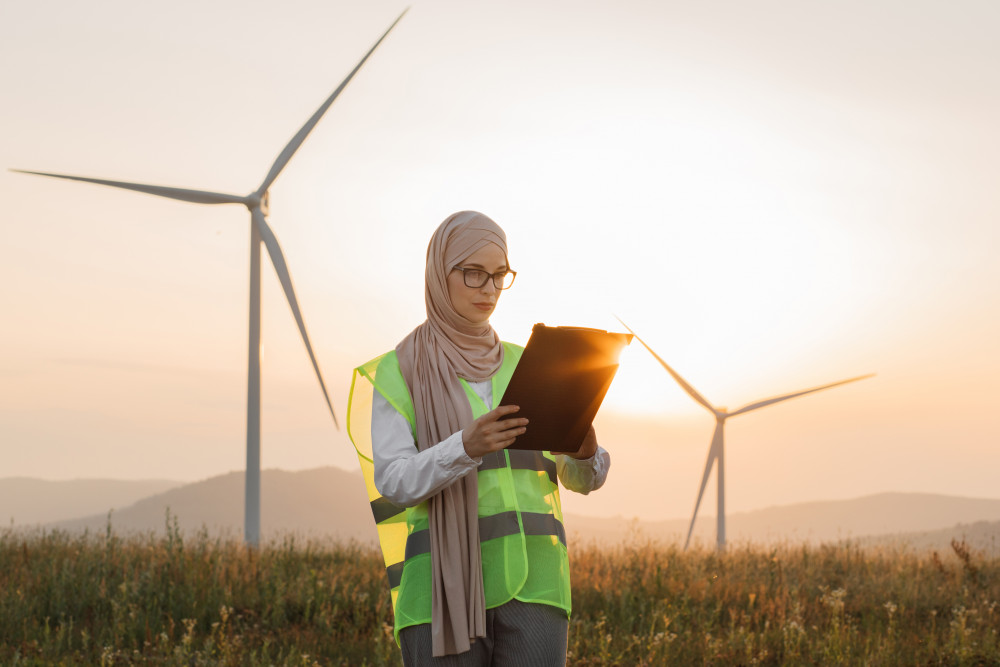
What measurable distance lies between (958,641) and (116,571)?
8406 mm

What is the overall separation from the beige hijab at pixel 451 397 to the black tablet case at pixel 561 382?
0.98 feet

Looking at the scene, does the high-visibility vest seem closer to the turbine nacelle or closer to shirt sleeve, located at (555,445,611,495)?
shirt sleeve, located at (555,445,611,495)

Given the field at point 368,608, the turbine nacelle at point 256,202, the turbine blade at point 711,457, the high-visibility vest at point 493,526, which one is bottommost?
the field at point 368,608

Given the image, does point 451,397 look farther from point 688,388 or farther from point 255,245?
point 688,388

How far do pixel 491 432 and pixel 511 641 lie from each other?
740mm

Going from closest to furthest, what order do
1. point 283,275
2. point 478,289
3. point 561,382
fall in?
point 561,382 < point 478,289 < point 283,275

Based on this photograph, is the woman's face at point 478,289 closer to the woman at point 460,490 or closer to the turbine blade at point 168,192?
the woman at point 460,490

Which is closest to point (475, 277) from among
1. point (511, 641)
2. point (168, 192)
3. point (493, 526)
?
point (493, 526)

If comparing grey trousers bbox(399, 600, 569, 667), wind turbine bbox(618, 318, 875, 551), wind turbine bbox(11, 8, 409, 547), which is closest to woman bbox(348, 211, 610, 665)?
grey trousers bbox(399, 600, 569, 667)

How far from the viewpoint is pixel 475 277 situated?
317cm

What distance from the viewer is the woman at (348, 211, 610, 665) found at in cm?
300

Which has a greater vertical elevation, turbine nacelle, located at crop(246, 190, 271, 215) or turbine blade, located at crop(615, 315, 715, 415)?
turbine nacelle, located at crop(246, 190, 271, 215)

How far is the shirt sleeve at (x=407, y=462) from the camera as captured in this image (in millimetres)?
2859

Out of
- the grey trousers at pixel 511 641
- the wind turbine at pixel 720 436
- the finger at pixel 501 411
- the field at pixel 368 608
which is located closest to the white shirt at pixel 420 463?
the finger at pixel 501 411
